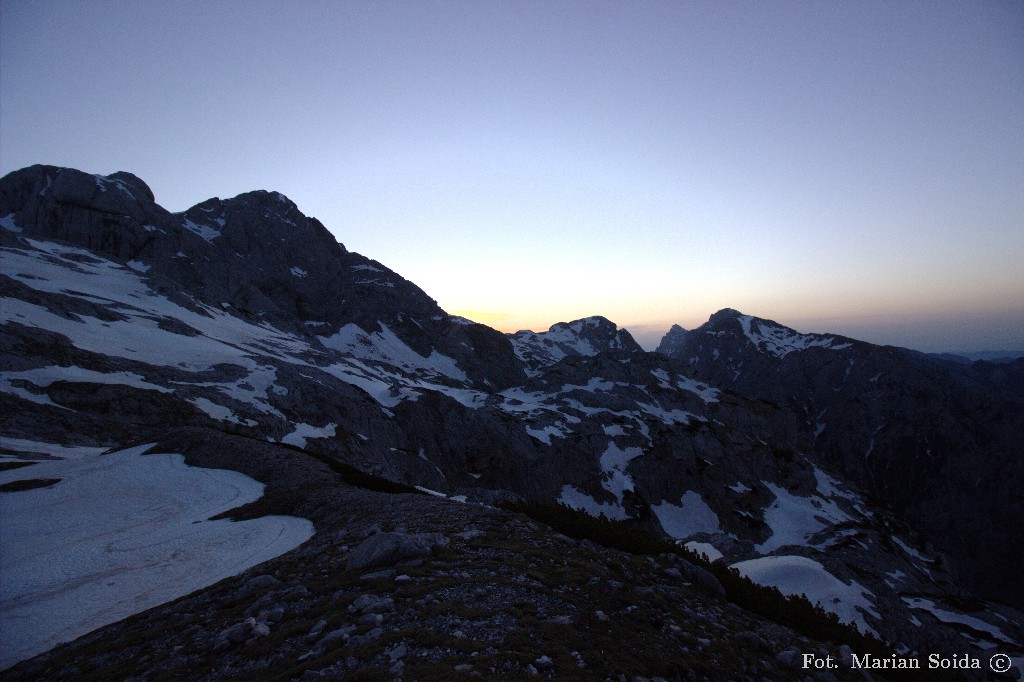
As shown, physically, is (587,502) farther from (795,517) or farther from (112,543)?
(112,543)

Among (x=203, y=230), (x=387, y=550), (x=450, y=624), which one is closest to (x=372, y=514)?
(x=387, y=550)

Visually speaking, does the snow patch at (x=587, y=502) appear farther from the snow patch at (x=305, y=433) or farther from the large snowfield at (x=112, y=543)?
the large snowfield at (x=112, y=543)

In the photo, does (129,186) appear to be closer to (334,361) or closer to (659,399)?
(334,361)

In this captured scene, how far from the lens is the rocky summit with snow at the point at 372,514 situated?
862 centimetres

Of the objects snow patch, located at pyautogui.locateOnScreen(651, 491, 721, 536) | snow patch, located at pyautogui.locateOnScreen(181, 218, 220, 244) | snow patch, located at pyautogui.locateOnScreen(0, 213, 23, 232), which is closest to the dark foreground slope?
snow patch, located at pyautogui.locateOnScreen(651, 491, 721, 536)

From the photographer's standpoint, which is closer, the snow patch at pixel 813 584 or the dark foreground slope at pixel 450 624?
the dark foreground slope at pixel 450 624

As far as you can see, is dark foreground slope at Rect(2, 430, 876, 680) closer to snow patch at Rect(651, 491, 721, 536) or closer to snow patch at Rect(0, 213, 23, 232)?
snow patch at Rect(651, 491, 721, 536)

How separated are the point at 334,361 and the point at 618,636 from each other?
11144cm

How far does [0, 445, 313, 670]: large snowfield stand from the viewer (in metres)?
12.3

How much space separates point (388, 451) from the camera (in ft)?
245

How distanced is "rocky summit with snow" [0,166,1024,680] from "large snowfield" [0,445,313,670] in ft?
0.41

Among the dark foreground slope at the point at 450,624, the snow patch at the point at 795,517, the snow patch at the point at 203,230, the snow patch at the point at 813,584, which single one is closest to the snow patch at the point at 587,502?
the snow patch at the point at 795,517

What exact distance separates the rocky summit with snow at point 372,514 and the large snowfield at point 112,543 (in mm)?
126

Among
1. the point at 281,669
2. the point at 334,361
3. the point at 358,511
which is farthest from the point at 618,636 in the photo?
the point at 334,361
